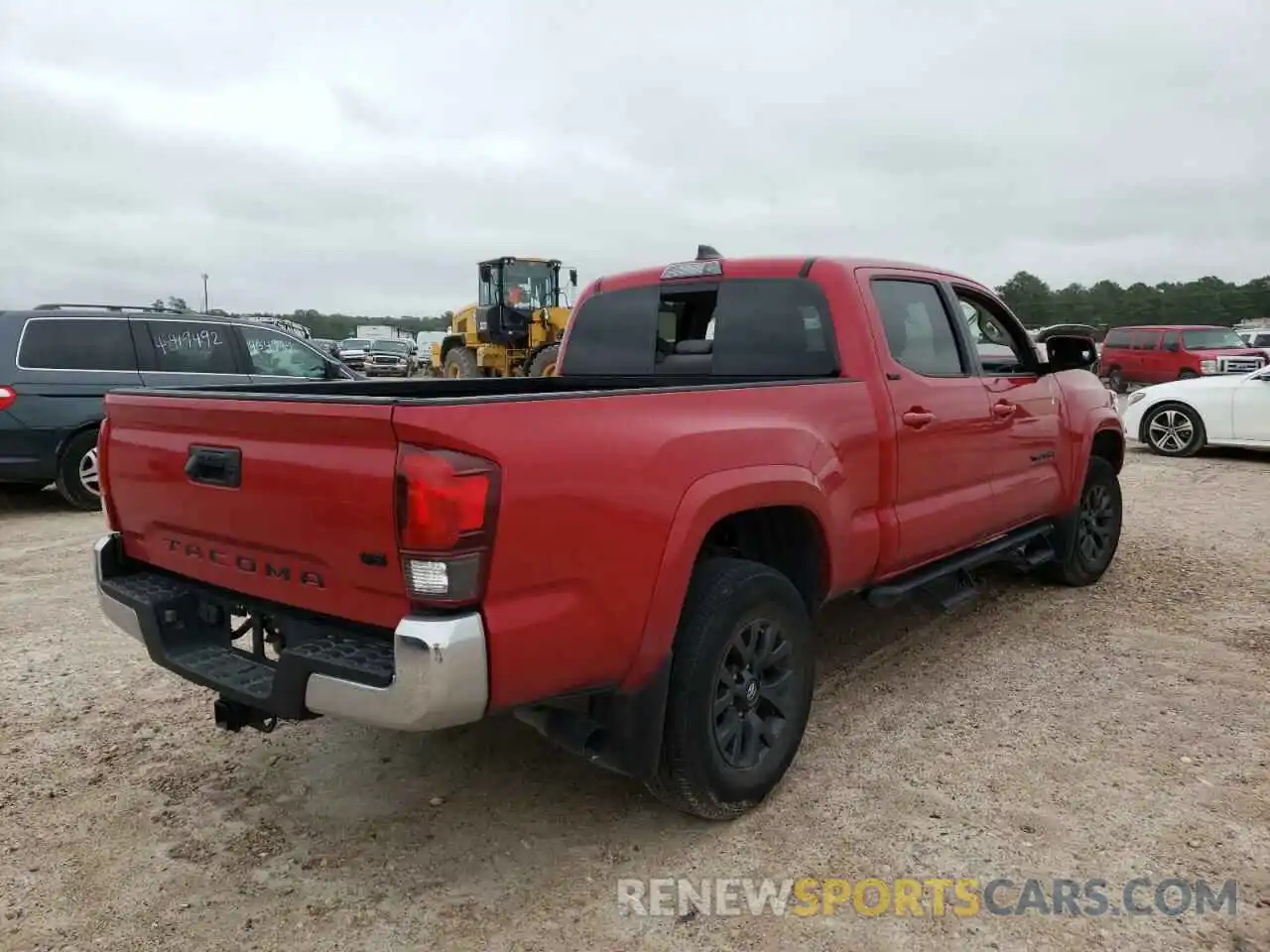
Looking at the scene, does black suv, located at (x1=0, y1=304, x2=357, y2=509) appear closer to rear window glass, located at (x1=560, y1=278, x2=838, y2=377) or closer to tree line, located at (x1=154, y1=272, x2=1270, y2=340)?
rear window glass, located at (x1=560, y1=278, x2=838, y2=377)

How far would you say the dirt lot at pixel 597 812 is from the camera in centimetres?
251

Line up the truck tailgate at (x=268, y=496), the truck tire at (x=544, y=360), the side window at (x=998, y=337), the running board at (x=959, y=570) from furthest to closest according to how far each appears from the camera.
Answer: the truck tire at (x=544, y=360) < the side window at (x=998, y=337) < the running board at (x=959, y=570) < the truck tailgate at (x=268, y=496)

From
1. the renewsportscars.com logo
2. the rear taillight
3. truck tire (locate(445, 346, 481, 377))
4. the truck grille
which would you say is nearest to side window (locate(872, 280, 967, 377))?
the renewsportscars.com logo

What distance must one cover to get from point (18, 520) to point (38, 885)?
6399mm

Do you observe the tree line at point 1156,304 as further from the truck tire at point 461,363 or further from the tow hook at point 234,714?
the tow hook at point 234,714

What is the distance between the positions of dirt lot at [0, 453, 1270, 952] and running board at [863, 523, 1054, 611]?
1.37 ft

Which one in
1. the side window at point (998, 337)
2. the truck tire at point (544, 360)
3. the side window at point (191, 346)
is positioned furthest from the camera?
the truck tire at point (544, 360)

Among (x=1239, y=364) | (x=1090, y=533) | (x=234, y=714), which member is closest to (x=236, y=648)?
(x=234, y=714)

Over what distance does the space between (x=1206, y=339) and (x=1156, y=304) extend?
38902 millimetres

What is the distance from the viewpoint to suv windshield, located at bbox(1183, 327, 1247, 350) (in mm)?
20078

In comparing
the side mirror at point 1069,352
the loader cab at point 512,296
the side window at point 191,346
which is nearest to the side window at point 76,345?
the side window at point 191,346

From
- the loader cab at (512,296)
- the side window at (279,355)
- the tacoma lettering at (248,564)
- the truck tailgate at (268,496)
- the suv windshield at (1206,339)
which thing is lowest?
the tacoma lettering at (248,564)

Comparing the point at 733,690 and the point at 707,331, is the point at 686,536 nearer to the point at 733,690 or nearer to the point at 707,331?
the point at 733,690

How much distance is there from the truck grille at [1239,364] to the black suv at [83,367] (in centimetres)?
1780
